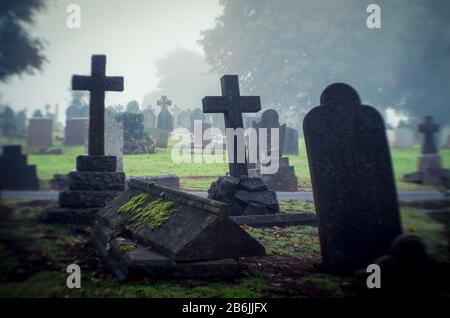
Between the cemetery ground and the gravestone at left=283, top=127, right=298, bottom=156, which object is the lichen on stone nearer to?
the cemetery ground

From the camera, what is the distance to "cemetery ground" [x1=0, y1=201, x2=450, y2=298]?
3.05 meters

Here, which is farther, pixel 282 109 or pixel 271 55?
pixel 282 109

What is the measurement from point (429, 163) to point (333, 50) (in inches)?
860

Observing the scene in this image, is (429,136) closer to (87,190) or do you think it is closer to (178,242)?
(87,190)

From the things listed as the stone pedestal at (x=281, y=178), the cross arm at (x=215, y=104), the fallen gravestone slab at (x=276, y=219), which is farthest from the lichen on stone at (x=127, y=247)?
the stone pedestal at (x=281, y=178)

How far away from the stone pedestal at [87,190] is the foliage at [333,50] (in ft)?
84.6

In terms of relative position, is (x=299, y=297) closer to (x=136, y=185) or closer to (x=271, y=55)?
(x=136, y=185)

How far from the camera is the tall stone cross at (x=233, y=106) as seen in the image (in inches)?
283

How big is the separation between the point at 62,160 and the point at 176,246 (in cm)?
1277

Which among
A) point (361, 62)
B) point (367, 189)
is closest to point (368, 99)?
point (361, 62)

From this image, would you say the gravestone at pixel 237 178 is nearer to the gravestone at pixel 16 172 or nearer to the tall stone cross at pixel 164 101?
the gravestone at pixel 16 172

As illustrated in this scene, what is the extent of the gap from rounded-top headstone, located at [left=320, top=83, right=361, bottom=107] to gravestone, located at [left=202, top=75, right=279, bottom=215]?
302 centimetres

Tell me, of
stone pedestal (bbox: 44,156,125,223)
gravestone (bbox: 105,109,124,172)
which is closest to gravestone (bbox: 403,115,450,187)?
stone pedestal (bbox: 44,156,125,223)

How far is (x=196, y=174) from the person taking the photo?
1357 centimetres
